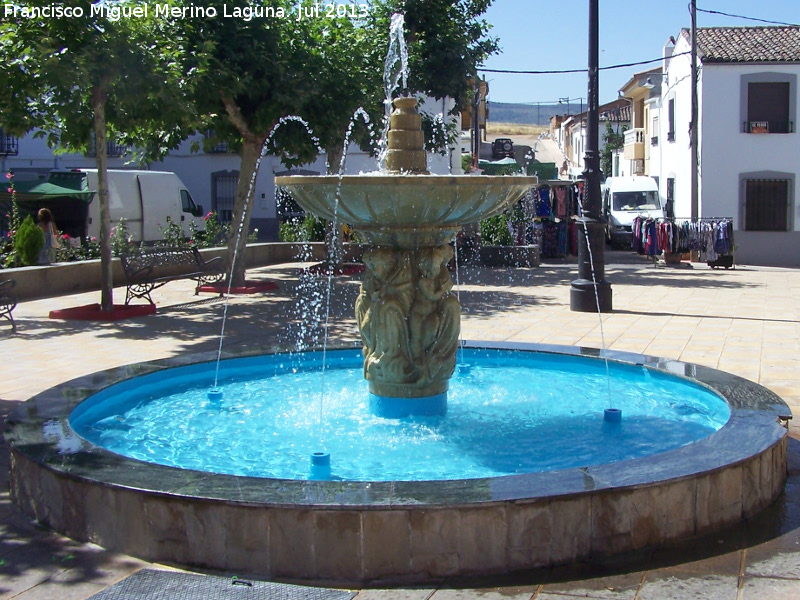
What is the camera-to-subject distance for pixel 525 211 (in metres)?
22.8

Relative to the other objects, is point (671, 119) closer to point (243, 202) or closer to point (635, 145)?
point (635, 145)

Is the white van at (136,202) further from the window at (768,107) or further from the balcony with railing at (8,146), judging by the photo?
the window at (768,107)

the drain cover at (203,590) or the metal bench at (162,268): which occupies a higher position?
the metal bench at (162,268)

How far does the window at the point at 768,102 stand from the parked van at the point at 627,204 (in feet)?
14.5

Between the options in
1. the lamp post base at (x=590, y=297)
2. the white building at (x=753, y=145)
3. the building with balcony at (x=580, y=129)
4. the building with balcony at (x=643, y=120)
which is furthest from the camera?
the building with balcony at (x=580, y=129)

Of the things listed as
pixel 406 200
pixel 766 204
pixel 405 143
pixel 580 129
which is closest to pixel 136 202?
pixel 766 204

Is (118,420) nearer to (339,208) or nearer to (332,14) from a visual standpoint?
(339,208)

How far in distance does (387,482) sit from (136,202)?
69.1ft

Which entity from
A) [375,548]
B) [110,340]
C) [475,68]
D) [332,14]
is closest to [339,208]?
[375,548]

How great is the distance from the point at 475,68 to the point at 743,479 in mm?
16750

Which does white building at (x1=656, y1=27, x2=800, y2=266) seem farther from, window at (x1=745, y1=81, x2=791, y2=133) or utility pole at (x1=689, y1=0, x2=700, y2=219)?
utility pole at (x1=689, y1=0, x2=700, y2=219)

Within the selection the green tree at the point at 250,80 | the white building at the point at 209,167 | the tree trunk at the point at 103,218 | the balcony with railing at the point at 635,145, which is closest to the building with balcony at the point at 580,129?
the balcony with railing at the point at 635,145

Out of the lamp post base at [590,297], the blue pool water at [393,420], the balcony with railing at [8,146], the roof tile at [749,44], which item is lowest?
the blue pool water at [393,420]

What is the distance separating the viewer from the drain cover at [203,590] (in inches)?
137
